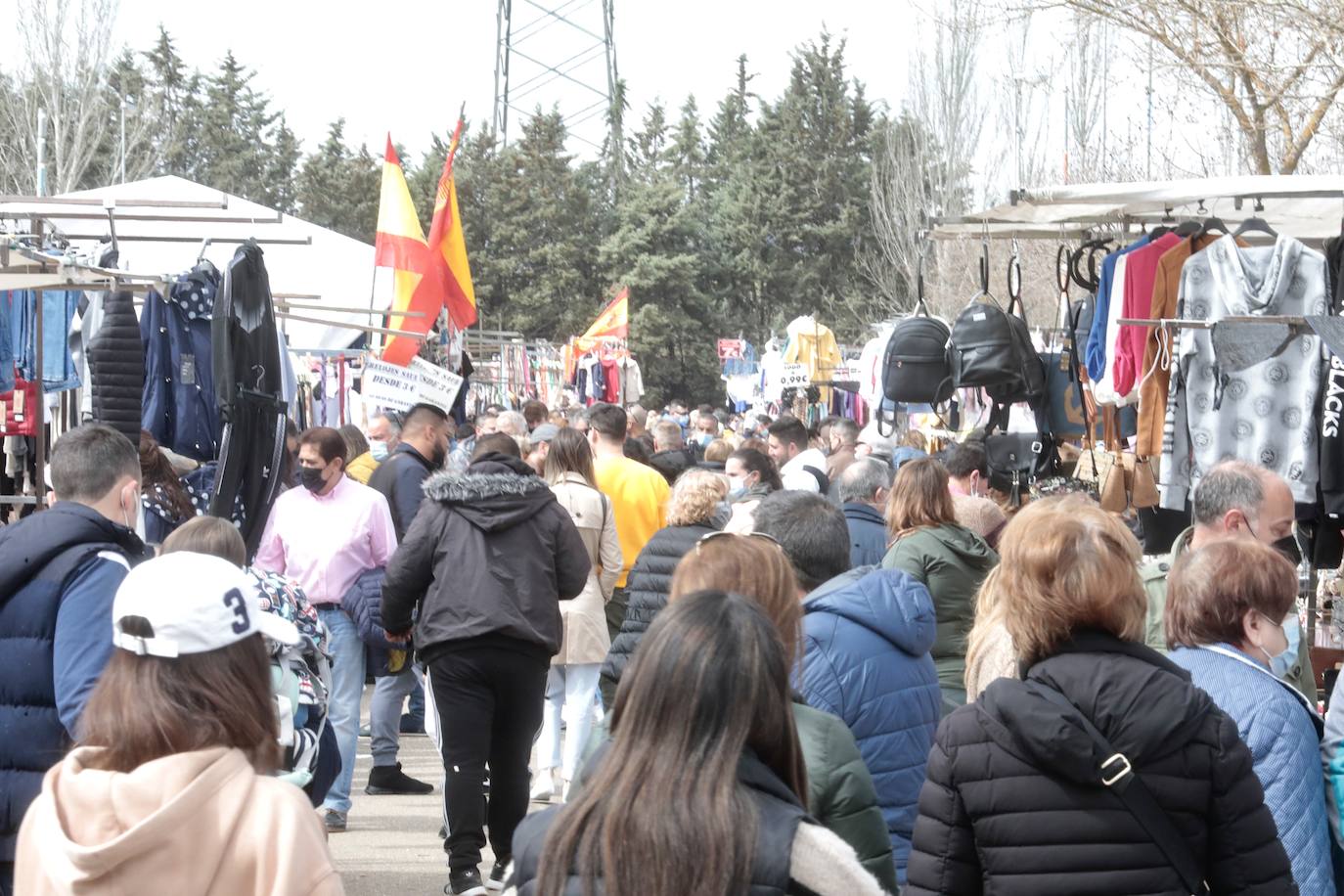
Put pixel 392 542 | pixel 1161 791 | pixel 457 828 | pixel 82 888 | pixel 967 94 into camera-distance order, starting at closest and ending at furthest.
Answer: pixel 82 888
pixel 1161 791
pixel 457 828
pixel 392 542
pixel 967 94

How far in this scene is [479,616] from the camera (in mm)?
6891

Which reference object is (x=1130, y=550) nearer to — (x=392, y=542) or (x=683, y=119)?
(x=392, y=542)

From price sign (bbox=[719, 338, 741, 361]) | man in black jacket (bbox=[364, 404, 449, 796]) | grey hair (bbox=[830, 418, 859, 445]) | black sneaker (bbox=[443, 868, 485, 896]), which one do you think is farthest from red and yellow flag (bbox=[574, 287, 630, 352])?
black sneaker (bbox=[443, 868, 485, 896])

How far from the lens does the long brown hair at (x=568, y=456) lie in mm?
8766

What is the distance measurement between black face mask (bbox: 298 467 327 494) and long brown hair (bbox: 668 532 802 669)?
474cm

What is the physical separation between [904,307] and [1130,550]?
50.2 meters

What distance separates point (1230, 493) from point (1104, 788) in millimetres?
2588

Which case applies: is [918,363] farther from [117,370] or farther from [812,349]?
[812,349]

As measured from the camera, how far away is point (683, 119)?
203 ft

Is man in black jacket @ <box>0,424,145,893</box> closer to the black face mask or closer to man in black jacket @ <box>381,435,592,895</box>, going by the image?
man in black jacket @ <box>381,435,592,895</box>

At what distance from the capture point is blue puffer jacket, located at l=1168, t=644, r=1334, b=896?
3887mm

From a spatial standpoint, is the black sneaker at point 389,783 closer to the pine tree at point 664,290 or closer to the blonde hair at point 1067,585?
the blonde hair at point 1067,585

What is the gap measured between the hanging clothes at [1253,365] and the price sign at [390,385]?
5037mm

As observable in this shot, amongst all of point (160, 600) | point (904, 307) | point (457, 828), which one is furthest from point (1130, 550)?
point (904, 307)
